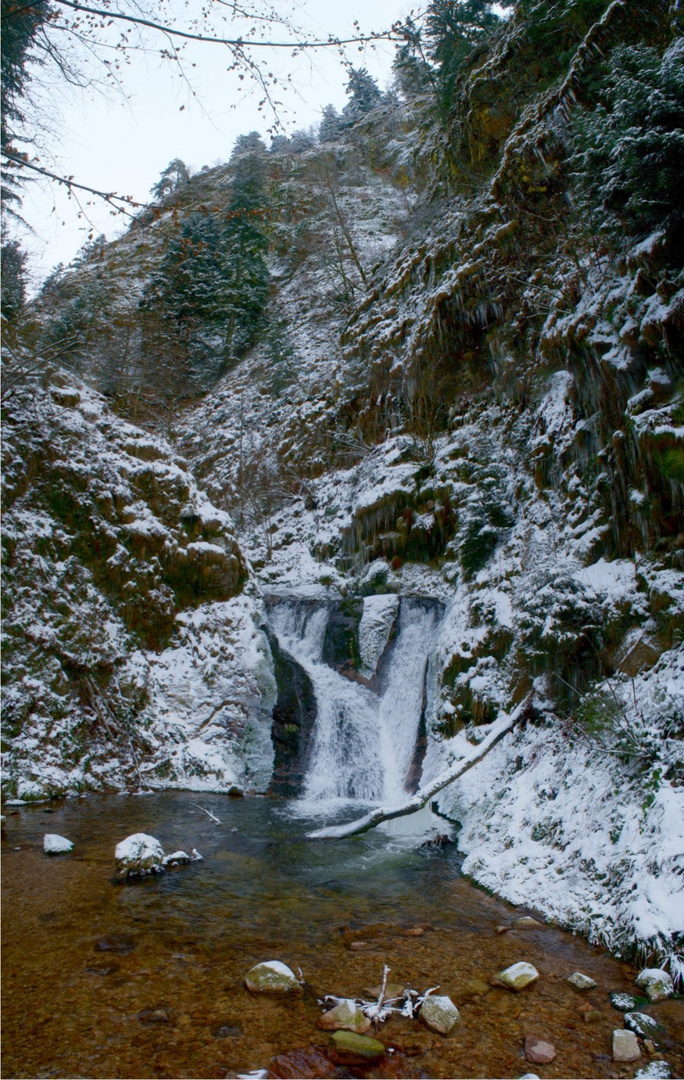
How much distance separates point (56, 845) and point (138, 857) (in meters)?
1.22

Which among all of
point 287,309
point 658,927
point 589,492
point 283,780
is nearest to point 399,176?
point 287,309

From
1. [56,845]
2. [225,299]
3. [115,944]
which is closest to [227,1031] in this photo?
[115,944]

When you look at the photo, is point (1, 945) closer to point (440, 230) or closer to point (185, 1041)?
point (185, 1041)

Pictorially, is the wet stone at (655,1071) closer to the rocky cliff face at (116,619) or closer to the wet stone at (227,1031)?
the wet stone at (227,1031)

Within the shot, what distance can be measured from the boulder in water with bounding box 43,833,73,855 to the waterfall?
4.30 m

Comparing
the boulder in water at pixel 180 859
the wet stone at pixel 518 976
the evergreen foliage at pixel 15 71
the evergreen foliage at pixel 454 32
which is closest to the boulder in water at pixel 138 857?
the boulder in water at pixel 180 859

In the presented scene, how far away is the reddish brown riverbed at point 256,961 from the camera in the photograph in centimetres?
317

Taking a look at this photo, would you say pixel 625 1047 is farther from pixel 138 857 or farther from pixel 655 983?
pixel 138 857

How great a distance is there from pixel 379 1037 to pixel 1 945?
9.62 feet

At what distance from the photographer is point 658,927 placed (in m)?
4.15

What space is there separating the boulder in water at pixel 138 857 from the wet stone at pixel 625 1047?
4.46 meters

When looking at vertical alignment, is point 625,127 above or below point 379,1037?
above

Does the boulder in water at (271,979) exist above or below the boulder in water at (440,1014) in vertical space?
above

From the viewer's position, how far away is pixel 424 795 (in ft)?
20.8
